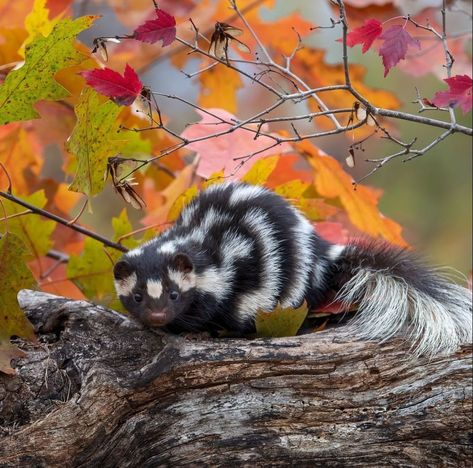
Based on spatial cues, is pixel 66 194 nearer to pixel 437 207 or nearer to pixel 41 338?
pixel 41 338

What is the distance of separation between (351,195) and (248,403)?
1016 millimetres

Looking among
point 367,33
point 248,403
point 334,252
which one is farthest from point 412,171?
point 248,403

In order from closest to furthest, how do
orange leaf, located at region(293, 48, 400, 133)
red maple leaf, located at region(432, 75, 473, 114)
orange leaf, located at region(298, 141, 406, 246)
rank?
red maple leaf, located at region(432, 75, 473, 114) → orange leaf, located at region(298, 141, 406, 246) → orange leaf, located at region(293, 48, 400, 133)

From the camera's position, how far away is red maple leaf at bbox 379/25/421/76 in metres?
2.30

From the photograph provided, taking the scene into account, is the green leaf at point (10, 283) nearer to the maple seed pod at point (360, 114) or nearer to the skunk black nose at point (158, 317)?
the skunk black nose at point (158, 317)

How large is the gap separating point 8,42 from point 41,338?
49.1 inches

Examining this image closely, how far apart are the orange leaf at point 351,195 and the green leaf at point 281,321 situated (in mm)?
595

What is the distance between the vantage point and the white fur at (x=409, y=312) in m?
2.66

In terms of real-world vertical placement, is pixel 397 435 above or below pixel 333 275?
below

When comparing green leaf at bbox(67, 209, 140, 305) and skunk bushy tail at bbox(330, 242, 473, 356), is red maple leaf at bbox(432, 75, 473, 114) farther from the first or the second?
green leaf at bbox(67, 209, 140, 305)

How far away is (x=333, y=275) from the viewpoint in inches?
121

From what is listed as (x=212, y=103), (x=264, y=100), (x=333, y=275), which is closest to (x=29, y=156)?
(x=212, y=103)

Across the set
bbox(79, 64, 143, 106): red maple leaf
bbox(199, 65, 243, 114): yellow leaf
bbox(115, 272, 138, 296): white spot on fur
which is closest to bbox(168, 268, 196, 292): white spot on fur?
bbox(115, 272, 138, 296): white spot on fur

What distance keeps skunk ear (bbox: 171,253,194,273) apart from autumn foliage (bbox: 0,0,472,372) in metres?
0.26
